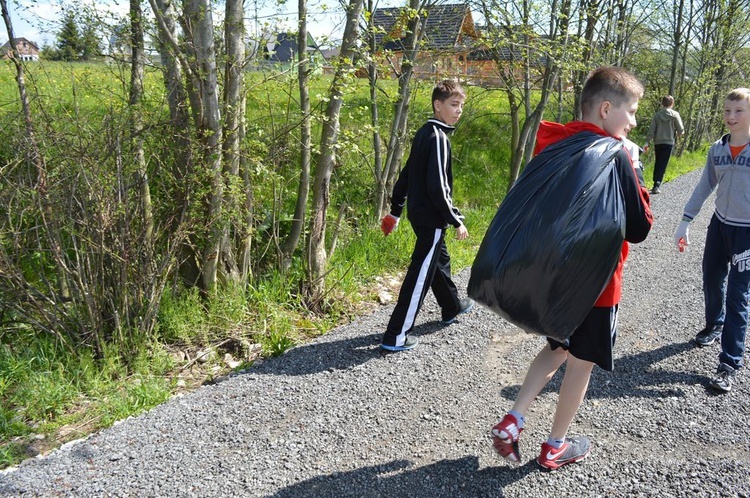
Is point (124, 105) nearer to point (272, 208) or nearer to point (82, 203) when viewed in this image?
point (82, 203)

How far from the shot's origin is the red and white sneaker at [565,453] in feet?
9.89

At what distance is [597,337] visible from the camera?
280 cm

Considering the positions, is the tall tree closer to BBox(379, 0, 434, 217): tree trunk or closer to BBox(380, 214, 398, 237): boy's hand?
BBox(380, 214, 398, 237): boy's hand

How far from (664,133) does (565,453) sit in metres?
10.6

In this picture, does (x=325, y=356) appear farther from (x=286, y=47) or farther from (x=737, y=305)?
(x=737, y=305)

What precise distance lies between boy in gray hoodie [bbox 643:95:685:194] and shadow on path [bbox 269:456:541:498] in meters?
10.4

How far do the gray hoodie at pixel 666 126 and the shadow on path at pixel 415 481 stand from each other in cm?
1054

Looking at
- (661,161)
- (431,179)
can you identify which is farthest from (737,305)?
(661,161)

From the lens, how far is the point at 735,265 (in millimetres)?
4039

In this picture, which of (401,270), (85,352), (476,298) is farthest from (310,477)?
(401,270)

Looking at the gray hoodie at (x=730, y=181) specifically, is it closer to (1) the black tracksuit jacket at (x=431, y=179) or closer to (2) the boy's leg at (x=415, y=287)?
(1) the black tracksuit jacket at (x=431, y=179)

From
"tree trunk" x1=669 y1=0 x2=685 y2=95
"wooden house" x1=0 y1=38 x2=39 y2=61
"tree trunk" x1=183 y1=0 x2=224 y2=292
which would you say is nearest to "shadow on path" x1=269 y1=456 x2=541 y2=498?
"tree trunk" x1=183 y1=0 x2=224 y2=292

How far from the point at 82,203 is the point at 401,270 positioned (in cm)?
351

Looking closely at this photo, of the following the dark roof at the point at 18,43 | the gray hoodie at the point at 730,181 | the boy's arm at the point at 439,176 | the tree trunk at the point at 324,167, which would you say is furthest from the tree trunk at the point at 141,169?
the gray hoodie at the point at 730,181
